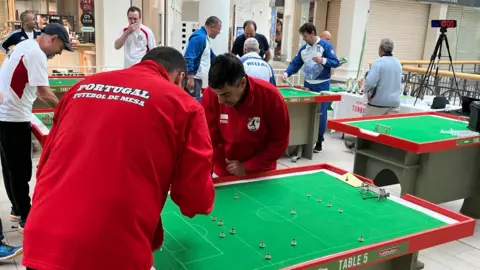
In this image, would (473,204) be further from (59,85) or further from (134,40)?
(59,85)

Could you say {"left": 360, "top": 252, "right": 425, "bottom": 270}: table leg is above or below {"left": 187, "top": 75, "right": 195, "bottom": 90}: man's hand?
below

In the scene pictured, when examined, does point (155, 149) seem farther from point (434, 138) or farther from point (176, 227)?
point (434, 138)

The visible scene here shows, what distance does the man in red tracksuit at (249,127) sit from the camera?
104 inches

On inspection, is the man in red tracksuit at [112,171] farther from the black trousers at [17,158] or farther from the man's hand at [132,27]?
the man's hand at [132,27]

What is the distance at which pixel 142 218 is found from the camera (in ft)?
4.51

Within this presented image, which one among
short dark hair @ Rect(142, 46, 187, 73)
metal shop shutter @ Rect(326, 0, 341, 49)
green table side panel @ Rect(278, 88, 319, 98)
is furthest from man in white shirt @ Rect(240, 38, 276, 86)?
metal shop shutter @ Rect(326, 0, 341, 49)

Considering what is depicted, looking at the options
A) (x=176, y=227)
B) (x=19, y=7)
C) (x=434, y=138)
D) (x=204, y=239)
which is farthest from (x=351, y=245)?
(x=19, y=7)

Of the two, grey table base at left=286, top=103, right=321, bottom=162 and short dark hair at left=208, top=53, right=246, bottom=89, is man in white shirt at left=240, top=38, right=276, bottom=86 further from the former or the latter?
short dark hair at left=208, top=53, right=246, bottom=89

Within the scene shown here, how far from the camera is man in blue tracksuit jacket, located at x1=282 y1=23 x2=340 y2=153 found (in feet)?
19.9

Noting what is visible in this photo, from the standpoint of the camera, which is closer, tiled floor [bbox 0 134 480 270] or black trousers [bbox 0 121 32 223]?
black trousers [bbox 0 121 32 223]

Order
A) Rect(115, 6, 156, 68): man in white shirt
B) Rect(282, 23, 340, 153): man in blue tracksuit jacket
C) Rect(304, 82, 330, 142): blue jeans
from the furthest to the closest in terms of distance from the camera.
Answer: Rect(304, 82, 330, 142): blue jeans
Rect(282, 23, 340, 153): man in blue tracksuit jacket
Rect(115, 6, 156, 68): man in white shirt

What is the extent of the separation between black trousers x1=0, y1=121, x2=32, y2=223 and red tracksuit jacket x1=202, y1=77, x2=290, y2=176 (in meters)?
1.40

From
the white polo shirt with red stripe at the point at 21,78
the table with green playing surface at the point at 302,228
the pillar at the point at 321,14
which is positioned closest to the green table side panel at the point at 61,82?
the white polo shirt with red stripe at the point at 21,78

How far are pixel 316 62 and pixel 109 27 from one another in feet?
14.3
